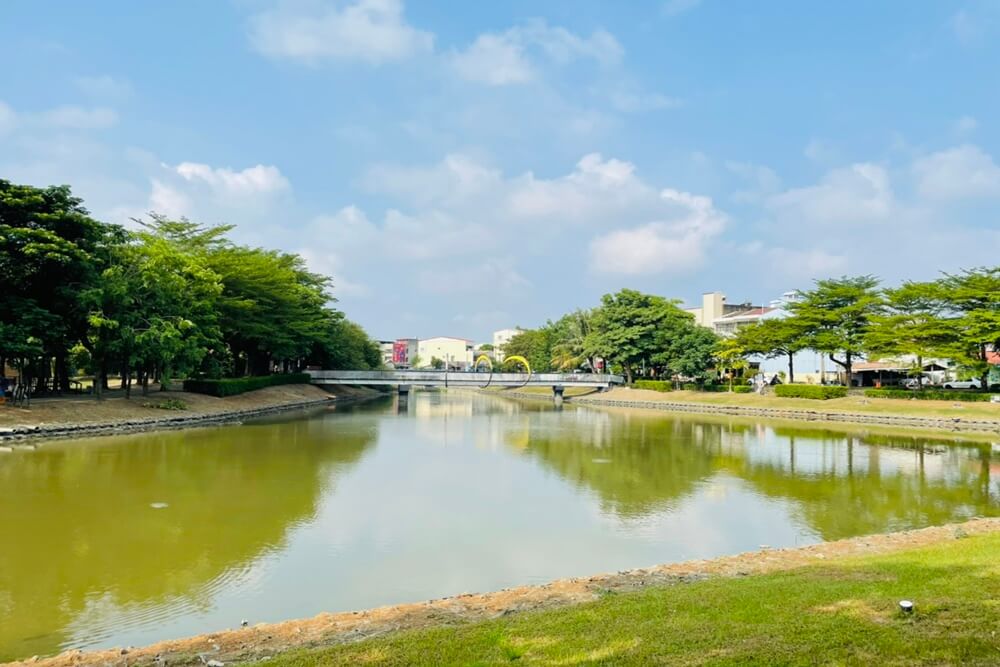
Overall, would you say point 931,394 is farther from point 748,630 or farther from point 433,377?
point 748,630

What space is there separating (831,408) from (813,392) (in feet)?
9.95

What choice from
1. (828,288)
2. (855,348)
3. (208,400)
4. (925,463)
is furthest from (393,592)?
(828,288)

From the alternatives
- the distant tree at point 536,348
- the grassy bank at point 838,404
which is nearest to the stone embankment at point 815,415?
the grassy bank at point 838,404

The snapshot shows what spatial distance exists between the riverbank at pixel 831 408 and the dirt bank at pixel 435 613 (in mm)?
26983

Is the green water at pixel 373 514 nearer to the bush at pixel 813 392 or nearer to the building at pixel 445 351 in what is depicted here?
the bush at pixel 813 392

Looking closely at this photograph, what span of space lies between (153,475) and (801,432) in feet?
89.6

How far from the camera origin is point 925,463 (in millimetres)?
21172

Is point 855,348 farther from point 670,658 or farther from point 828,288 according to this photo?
point 670,658

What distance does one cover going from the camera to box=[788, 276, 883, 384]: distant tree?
43.6 m

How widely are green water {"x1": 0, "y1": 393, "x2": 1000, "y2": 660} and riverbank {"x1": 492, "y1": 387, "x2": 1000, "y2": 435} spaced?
7142 mm

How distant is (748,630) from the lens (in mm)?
5418

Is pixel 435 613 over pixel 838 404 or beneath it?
beneath

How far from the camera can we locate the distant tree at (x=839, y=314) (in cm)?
4362

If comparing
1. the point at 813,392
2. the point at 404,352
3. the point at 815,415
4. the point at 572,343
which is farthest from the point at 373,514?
the point at 404,352
